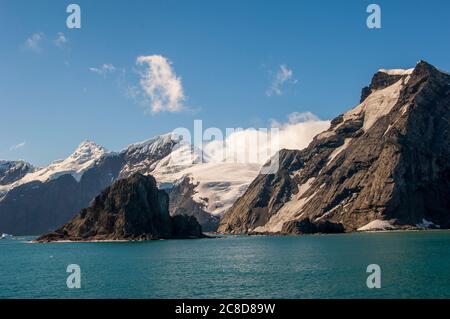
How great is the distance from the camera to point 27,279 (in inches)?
4254

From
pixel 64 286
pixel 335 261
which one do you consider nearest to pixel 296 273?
pixel 335 261

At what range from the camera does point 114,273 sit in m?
114

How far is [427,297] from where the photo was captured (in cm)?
7094

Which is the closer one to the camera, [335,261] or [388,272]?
[388,272]
